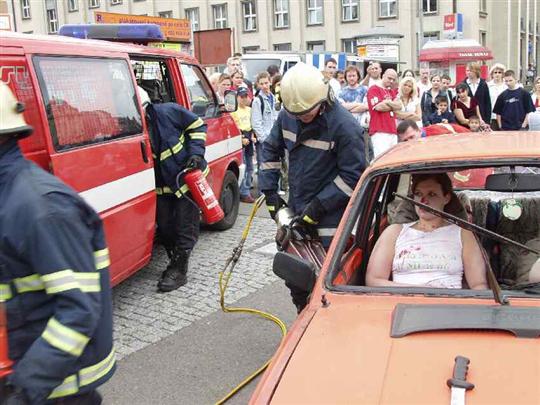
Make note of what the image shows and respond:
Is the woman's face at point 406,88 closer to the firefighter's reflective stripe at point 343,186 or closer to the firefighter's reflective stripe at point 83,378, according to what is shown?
the firefighter's reflective stripe at point 343,186

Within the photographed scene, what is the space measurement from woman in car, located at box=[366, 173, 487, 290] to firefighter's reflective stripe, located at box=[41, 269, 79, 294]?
1.50 m

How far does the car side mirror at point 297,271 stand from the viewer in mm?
2842

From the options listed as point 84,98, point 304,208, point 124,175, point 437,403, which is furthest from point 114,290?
point 437,403

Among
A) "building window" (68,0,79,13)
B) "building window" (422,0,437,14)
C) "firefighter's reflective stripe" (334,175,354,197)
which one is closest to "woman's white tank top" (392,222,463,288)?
"firefighter's reflective stripe" (334,175,354,197)

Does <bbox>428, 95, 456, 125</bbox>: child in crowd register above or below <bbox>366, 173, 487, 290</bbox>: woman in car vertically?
above

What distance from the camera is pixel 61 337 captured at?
1.97m

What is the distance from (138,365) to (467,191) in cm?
240

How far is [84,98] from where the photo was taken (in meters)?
4.55

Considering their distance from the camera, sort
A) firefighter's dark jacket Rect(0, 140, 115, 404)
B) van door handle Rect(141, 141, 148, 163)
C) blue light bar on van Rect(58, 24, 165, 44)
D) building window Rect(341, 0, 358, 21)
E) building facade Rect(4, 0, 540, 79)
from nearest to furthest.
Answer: firefighter's dark jacket Rect(0, 140, 115, 404) < van door handle Rect(141, 141, 148, 163) < blue light bar on van Rect(58, 24, 165, 44) < building facade Rect(4, 0, 540, 79) < building window Rect(341, 0, 358, 21)

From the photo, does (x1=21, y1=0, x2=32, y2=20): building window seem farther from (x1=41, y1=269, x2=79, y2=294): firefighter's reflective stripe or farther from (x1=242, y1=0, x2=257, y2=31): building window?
(x1=41, y1=269, x2=79, y2=294): firefighter's reflective stripe

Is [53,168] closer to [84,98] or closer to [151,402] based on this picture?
[84,98]

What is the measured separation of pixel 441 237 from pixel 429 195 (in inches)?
8.9

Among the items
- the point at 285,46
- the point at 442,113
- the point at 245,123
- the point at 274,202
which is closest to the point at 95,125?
the point at 274,202

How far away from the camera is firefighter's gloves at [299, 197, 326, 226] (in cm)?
403
